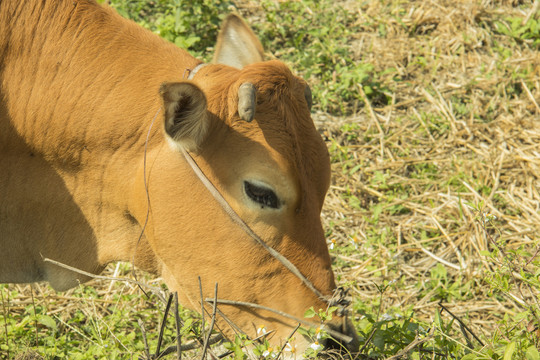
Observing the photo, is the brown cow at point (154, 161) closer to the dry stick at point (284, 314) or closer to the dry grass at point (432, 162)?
the dry stick at point (284, 314)

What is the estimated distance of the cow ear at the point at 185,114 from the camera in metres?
2.81

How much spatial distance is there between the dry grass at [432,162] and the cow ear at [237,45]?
1908mm

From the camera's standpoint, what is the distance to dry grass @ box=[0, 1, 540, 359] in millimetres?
5012

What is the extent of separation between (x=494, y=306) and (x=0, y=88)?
3.72 metres

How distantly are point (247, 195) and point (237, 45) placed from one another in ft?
4.14

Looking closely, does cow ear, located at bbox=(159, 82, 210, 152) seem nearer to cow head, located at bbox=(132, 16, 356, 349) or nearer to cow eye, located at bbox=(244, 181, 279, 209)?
cow head, located at bbox=(132, 16, 356, 349)

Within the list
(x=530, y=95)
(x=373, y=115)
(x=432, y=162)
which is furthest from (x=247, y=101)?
(x=530, y=95)

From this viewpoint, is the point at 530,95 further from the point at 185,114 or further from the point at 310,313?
the point at 185,114

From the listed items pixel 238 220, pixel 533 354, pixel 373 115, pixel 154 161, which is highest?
pixel 154 161

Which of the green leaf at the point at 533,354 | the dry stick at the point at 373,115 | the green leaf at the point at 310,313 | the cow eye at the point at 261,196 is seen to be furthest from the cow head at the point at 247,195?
the dry stick at the point at 373,115

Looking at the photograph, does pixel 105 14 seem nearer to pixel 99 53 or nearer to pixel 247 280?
pixel 99 53

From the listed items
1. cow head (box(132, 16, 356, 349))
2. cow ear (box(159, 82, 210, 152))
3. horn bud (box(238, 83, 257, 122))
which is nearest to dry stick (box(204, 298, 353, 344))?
cow head (box(132, 16, 356, 349))

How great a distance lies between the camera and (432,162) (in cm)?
605

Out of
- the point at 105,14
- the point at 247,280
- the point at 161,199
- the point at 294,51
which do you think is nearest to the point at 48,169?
the point at 161,199
